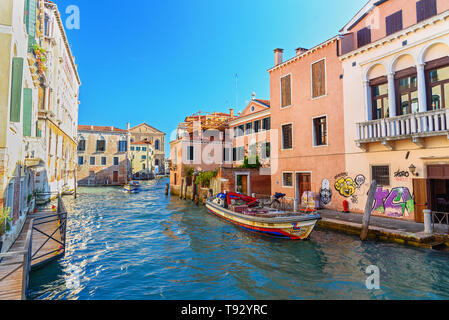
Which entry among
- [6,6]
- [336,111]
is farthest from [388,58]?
[6,6]

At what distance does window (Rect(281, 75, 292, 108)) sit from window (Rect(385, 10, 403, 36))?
5.40 metres

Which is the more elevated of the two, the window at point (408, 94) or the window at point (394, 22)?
the window at point (394, 22)

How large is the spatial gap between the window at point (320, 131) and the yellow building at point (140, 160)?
52263 millimetres

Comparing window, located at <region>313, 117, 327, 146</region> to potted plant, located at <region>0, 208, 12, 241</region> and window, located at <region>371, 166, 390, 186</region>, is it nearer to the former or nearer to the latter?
window, located at <region>371, 166, 390, 186</region>

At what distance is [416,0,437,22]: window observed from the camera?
31.7ft

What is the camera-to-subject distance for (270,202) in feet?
47.5

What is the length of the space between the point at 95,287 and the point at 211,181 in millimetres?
14638

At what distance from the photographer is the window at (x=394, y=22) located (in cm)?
1070

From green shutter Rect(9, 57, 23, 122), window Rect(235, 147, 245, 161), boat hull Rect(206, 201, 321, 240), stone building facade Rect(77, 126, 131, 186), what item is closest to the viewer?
green shutter Rect(9, 57, 23, 122)

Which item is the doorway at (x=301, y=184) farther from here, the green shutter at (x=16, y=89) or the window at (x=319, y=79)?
the green shutter at (x=16, y=89)

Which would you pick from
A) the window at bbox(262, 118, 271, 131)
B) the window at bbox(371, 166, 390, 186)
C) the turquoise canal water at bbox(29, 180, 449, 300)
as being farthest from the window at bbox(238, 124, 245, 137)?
the turquoise canal water at bbox(29, 180, 449, 300)

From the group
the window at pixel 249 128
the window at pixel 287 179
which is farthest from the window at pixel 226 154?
the window at pixel 287 179

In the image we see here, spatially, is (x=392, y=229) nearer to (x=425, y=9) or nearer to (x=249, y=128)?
(x=425, y=9)
